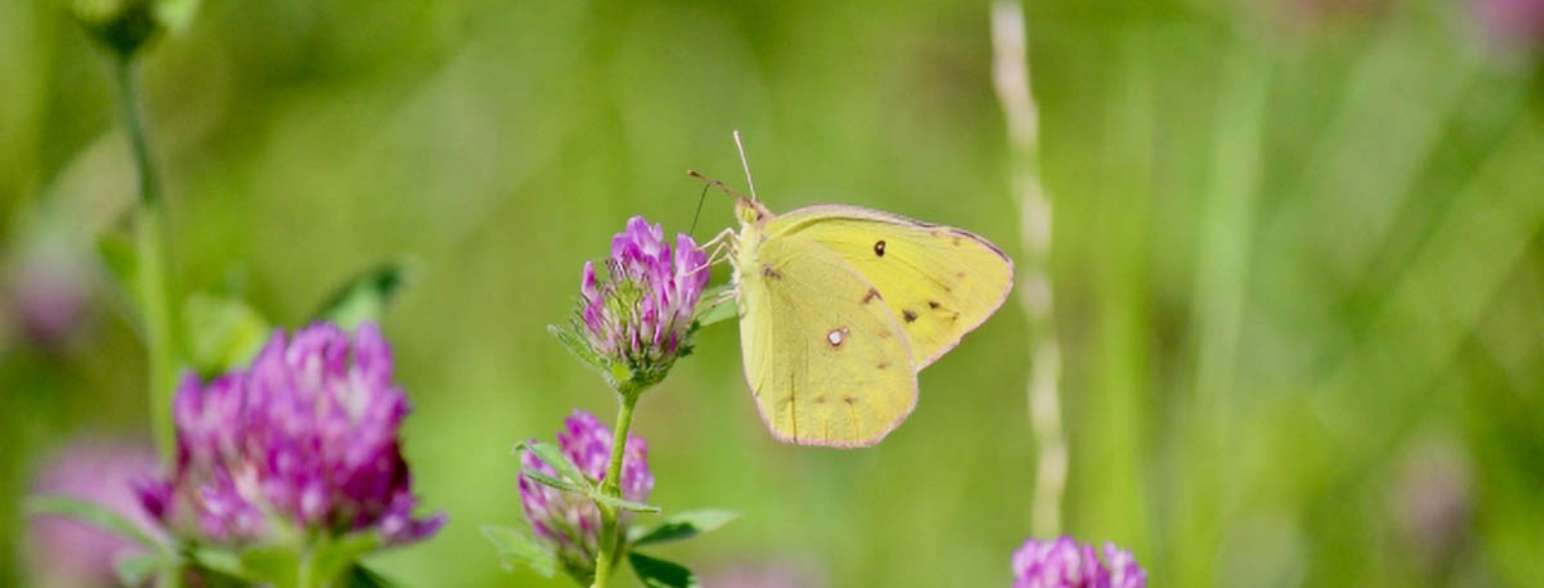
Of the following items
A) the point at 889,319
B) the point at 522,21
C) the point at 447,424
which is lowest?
the point at 889,319

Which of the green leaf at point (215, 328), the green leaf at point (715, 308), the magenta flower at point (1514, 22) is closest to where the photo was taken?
the green leaf at point (715, 308)

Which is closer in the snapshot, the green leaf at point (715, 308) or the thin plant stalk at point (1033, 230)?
the green leaf at point (715, 308)

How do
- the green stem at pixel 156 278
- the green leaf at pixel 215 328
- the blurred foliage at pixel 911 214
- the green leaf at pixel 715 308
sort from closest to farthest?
the green leaf at pixel 715 308
the green stem at pixel 156 278
the green leaf at pixel 215 328
the blurred foliage at pixel 911 214

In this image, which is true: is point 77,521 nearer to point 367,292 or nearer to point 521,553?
point 367,292

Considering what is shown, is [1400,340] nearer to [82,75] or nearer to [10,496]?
[10,496]

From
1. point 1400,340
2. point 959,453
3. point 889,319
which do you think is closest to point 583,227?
point 959,453

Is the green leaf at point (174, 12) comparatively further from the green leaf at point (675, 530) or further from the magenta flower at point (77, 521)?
the magenta flower at point (77, 521)

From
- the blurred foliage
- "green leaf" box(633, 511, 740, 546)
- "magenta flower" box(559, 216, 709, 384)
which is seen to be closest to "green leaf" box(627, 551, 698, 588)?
"green leaf" box(633, 511, 740, 546)

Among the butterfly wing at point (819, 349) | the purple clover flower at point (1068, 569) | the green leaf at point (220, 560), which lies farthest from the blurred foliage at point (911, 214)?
the green leaf at point (220, 560)
